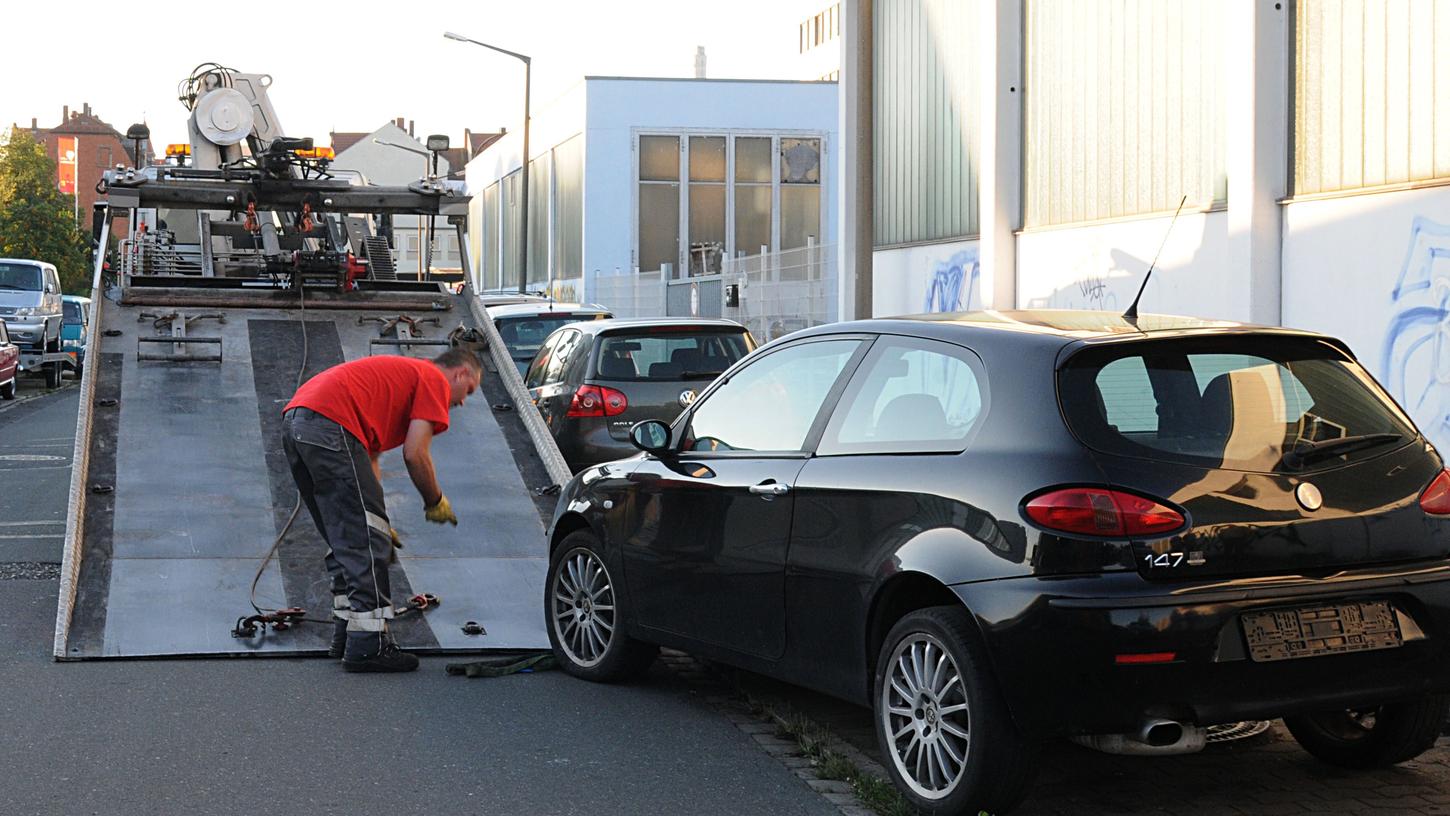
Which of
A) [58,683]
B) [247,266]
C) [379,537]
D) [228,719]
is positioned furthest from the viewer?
[247,266]

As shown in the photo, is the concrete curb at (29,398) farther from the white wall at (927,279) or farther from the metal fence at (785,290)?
the white wall at (927,279)

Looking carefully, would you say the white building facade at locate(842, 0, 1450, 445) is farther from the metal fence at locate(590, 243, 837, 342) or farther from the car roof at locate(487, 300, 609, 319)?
the metal fence at locate(590, 243, 837, 342)

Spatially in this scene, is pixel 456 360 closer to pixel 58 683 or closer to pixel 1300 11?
pixel 58 683

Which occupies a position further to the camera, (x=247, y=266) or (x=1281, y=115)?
(x=247, y=266)

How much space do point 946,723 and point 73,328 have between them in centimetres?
3583

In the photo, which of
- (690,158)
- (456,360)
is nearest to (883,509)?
(456,360)

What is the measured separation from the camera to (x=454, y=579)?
930cm

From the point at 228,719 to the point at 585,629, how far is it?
64.1 inches

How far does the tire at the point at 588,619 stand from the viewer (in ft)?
24.5

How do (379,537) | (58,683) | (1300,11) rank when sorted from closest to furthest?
1. (58,683)
2. (379,537)
3. (1300,11)

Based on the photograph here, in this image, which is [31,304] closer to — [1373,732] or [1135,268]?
[1135,268]

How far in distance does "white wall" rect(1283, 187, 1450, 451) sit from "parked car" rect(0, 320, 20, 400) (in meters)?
22.7

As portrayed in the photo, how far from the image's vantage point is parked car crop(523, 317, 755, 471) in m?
13.3

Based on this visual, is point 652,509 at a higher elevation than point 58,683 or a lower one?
higher
